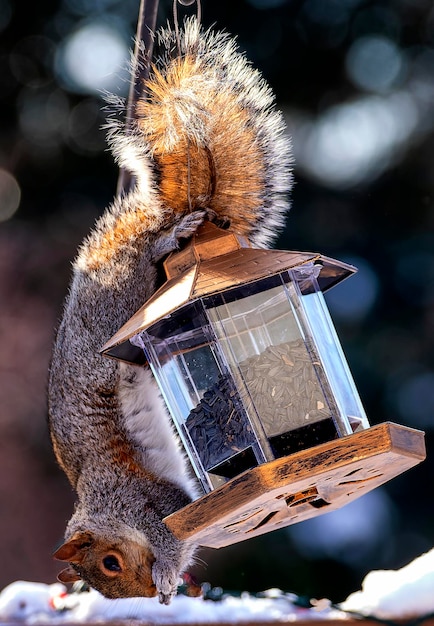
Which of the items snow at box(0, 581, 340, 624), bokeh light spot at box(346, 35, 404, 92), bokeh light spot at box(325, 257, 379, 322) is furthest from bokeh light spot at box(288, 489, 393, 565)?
snow at box(0, 581, 340, 624)

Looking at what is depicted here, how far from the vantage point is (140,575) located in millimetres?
1781

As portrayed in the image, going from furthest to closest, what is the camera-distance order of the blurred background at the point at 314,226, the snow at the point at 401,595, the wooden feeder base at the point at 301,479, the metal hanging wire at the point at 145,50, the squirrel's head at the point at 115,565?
the blurred background at the point at 314,226
the squirrel's head at the point at 115,565
the metal hanging wire at the point at 145,50
the snow at the point at 401,595
the wooden feeder base at the point at 301,479

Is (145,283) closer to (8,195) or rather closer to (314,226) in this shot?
(314,226)

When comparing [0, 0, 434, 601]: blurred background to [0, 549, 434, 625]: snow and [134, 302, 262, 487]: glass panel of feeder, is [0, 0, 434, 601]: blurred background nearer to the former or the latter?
[0, 549, 434, 625]: snow

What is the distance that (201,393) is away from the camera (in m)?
1.35

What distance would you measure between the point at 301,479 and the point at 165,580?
0.65 meters

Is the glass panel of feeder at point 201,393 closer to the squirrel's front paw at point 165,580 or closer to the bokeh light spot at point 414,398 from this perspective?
the squirrel's front paw at point 165,580

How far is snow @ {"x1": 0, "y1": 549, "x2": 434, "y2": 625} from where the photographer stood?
145cm

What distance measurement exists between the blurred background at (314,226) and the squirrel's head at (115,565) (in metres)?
2.06

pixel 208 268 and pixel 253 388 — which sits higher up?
pixel 208 268

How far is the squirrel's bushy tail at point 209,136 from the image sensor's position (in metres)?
1.50

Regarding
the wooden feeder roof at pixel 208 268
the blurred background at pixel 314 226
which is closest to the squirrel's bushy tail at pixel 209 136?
the wooden feeder roof at pixel 208 268

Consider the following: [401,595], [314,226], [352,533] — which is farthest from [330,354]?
[352,533]

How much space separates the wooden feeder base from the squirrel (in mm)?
417
